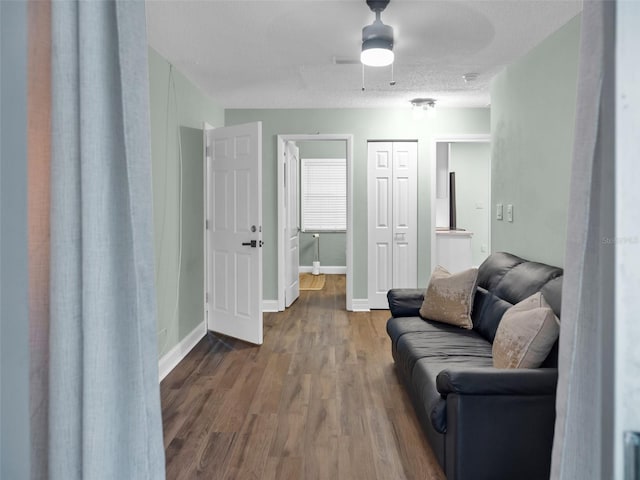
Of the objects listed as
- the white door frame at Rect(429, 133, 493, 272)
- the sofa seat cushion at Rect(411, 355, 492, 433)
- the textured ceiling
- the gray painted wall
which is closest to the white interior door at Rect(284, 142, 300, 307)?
the textured ceiling

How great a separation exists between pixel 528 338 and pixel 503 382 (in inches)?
11.3

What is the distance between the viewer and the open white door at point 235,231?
433 cm

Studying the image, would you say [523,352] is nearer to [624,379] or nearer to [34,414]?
[624,379]

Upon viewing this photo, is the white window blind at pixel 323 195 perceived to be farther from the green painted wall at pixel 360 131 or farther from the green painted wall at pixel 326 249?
the green painted wall at pixel 360 131

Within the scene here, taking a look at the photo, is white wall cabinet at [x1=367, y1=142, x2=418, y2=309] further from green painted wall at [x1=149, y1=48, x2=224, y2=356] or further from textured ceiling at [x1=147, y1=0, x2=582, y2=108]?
green painted wall at [x1=149, y1=48, x2=224, y2=356]

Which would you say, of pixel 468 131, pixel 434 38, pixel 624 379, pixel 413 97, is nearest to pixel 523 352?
pixel 624 379

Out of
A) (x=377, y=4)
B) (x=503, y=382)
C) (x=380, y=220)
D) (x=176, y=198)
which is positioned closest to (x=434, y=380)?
(x=503, y=382)

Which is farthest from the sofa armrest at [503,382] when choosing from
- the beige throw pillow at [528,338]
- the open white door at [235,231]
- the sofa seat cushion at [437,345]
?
the open white door at [235,231]

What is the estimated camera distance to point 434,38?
10.9 feet

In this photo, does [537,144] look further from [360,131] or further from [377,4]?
[360,131]

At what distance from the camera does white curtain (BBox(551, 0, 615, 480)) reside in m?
1.06

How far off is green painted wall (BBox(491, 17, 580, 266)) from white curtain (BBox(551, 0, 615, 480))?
1911 millimetres

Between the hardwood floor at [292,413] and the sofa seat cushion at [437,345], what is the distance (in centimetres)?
34

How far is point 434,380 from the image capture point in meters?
2.34
